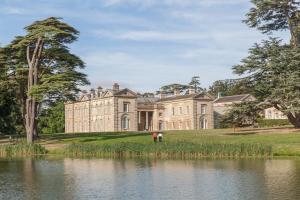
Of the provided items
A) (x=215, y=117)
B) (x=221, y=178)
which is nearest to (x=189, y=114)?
(x=215, y=117)

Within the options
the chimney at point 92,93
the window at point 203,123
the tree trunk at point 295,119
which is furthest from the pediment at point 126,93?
the tree trunk at point 295,119

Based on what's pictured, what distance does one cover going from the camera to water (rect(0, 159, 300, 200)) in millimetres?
17859

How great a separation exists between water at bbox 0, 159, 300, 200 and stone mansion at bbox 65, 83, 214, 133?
54054 mm

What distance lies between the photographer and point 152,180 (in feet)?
71.2

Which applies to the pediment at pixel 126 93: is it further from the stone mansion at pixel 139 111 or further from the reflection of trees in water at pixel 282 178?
the reflection of trees in water at pixel 282 178

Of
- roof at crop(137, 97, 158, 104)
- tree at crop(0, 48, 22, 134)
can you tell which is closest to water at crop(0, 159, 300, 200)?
tree at crop(0, 48, 22, 134)

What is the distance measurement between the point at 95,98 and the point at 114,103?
7.63 m

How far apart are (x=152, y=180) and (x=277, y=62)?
25.3 metres

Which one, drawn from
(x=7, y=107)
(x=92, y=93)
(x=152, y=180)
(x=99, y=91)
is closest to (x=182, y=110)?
(x=99, y=91)

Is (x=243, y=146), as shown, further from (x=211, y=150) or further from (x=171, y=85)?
(x=171, y=85)

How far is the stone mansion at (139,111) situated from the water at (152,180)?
54.1 meters

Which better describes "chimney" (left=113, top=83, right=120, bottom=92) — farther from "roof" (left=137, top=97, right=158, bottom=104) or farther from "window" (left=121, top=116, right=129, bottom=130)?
"roof" (left=137, top=97, right=158, bottom=104)

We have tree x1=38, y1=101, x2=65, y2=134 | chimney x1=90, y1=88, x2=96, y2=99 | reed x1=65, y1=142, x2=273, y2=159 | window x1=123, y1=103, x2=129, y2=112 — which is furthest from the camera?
tree x1=38, y1=101, x2=65, y2=134

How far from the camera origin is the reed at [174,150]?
33562mm
